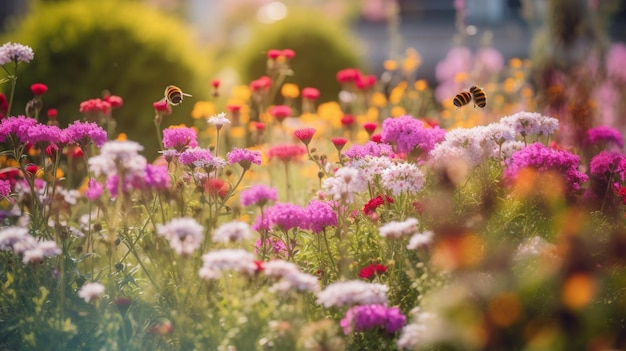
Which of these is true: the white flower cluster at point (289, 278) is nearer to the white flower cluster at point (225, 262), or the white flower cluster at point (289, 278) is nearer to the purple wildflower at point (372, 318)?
the white flower cluster at point (225, 262)

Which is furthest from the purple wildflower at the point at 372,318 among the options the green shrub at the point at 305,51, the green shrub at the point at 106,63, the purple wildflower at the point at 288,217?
the green shrub at the point at 305,51

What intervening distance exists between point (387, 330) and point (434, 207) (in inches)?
26.0

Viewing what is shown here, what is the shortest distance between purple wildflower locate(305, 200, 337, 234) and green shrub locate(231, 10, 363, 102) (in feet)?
19.8

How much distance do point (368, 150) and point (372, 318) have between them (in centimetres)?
107

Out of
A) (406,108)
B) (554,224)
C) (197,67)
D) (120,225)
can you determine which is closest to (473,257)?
(554,224)

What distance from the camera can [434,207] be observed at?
3020mm

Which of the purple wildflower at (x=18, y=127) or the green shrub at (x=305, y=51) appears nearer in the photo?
the purple wildflower at (x=18, y=127)

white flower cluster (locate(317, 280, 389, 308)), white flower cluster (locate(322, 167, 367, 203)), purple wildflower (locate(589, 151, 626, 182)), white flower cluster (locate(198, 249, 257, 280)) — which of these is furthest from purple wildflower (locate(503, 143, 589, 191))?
white flower cluster (locate(198, 249, 257, 280))

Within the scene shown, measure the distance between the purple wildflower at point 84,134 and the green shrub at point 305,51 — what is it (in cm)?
594

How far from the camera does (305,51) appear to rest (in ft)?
29.6

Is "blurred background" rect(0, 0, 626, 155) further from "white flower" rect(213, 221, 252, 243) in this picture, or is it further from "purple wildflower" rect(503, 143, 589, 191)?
"white flower" rect(213, 221, 252, 243)

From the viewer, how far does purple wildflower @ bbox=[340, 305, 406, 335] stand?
2.44 m

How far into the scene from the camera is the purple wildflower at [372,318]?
2.44m

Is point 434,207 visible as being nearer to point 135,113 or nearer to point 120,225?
point 120,225
